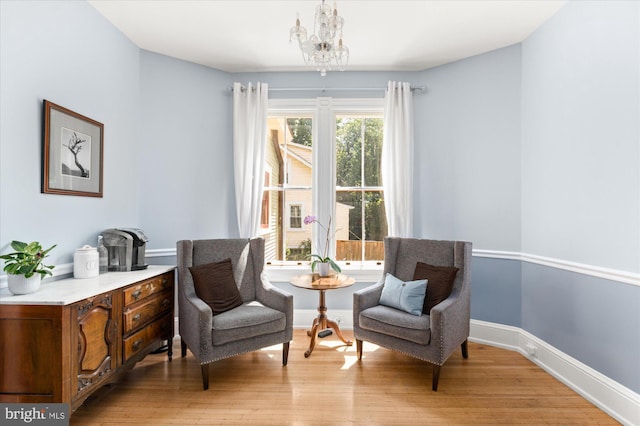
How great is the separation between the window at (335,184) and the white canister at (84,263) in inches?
67.0

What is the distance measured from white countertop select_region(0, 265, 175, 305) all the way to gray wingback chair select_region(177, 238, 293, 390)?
357 millimetres

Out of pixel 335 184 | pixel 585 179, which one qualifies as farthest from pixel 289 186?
pixel 585 179

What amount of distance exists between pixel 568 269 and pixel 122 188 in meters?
3.87

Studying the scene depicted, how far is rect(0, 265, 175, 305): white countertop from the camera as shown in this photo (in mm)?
1721

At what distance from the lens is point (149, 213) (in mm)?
3281

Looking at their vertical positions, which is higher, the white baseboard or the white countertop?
the white countertop

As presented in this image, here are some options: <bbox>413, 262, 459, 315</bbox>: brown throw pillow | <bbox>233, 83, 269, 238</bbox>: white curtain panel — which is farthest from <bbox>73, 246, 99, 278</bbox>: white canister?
<bbox>413, 262, 459, 315</bbox>: brown throw pillow

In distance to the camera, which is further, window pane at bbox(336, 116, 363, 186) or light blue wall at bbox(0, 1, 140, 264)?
window pane at bbox(336, 116, 363, 186)

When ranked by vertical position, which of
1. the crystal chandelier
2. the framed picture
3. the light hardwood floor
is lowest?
the light hardwood floor

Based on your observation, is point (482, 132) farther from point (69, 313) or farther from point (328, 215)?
point (69, 313)

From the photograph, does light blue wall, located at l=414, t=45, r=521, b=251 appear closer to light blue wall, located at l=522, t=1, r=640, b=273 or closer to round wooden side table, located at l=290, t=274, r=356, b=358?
light blue wall, located at l=522, t=1, r=640, b=273

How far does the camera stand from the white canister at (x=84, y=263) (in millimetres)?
2314

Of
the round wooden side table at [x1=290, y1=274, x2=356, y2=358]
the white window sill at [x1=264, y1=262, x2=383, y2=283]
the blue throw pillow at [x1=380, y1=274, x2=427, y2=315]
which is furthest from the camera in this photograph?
the white window sill at [x1=264, y1=262, x2=383, y2=283]

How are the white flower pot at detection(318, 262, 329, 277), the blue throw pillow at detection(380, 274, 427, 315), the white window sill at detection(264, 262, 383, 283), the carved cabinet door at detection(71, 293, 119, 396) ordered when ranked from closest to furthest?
the carved cabinet door at detection(71, 293, 119, 396) → the blue throw pillow at detection(380, 274, 427, 315) → the white flower pot at detection(318, 262, 329, 277) → the white window sill at detection(264, 262, 383, 283)
